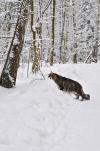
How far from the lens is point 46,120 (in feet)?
32.4

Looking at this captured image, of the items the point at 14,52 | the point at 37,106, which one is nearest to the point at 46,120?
the point at 37,106

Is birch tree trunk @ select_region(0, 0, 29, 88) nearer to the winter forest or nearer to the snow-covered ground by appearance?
the winter forest

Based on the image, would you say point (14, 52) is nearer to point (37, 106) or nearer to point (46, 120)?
point (37, 106)

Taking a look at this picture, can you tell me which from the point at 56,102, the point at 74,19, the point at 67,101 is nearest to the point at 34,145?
the point at 56,102

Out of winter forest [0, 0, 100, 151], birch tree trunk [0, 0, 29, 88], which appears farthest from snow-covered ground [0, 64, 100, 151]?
birch tree trunk [0, 0, 29, 88]

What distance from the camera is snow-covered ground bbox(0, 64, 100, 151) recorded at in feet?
28.0

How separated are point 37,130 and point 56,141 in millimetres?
511

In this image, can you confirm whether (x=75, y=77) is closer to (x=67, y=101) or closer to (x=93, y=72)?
(x=93, y=72)

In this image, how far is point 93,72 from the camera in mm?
18438

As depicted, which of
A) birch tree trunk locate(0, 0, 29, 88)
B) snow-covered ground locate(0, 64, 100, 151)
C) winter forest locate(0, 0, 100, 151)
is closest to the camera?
snow-covered ground locate(0, 64, 100, 151)

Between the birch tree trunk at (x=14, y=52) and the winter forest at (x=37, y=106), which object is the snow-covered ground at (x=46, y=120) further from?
the birch tree trunk at (x=14, y=52)

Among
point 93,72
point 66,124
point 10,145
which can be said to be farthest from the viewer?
point 93,72

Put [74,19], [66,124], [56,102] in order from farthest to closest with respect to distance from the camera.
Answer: [74,19]
[56,102]
[66,124]

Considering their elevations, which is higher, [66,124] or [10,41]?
[10,41]
